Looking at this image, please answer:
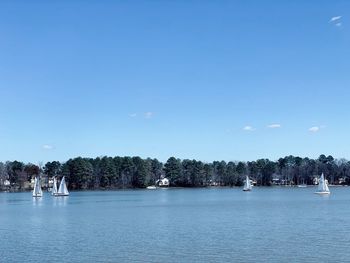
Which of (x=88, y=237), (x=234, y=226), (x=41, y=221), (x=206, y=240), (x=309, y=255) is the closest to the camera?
(x=309, y=255)

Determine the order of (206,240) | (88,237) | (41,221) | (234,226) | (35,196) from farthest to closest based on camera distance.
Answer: (35,196)
(41,221)
(234,226)
(88,237)
(206,240)

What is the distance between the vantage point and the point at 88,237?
1916 inches

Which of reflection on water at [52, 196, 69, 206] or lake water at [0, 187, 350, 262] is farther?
reflection on water at [52, 196, 69, 206]

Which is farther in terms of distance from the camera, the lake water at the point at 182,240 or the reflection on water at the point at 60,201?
the reflection on water at the point at 60,201

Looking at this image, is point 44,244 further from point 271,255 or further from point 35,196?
point 35,196

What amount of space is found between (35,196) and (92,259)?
116 m

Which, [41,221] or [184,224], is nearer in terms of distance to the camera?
[184,224]

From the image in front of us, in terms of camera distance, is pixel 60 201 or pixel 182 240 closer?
pixel 182 240

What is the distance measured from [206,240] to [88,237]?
11361mm

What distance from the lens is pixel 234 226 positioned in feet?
181

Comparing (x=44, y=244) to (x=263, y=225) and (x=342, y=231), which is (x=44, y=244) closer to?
(x=263, y=225)

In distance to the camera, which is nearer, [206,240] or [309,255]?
[309,255]

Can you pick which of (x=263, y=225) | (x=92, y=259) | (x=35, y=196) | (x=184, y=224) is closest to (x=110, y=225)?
(x=184, y=224)

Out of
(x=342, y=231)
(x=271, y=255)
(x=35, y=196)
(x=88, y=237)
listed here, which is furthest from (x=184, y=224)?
(x=35, y=196)
